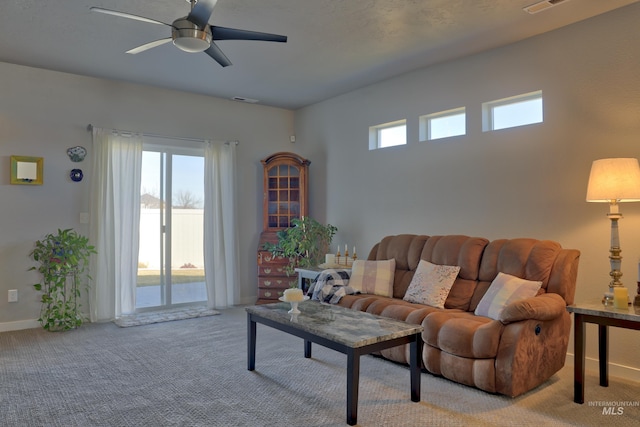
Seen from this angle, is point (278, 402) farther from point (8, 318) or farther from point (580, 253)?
point (8, 318)

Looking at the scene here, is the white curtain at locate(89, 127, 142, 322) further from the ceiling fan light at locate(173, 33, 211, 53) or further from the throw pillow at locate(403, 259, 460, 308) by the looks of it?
the throw pillow at locate(403, 259, 460, 308)

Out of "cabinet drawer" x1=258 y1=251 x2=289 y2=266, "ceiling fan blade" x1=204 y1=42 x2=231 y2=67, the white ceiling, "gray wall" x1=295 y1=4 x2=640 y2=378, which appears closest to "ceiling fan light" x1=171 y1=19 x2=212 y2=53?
"ceiling fan blade" x1=204 y1=42 x2=231 y2=67

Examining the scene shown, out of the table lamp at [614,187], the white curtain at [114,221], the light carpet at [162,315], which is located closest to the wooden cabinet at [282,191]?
the light carpet at [162,315]

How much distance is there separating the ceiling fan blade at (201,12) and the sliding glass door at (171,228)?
318cm

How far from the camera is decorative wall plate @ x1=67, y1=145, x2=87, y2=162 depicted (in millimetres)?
4996

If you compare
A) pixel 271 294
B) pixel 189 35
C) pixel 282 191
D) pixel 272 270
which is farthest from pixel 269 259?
pixel 189 35

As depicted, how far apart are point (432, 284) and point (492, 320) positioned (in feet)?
2.24

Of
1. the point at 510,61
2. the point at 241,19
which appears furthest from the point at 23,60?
the point at 510,61

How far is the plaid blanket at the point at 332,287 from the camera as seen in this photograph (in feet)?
13.5

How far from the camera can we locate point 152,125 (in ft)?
18.1

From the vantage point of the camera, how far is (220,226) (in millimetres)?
5918

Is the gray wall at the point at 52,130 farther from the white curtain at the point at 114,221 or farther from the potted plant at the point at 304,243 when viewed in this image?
the potted plant at the point at 304,243

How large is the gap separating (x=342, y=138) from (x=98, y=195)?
3.05m

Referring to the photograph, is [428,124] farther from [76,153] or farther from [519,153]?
[76,153]
